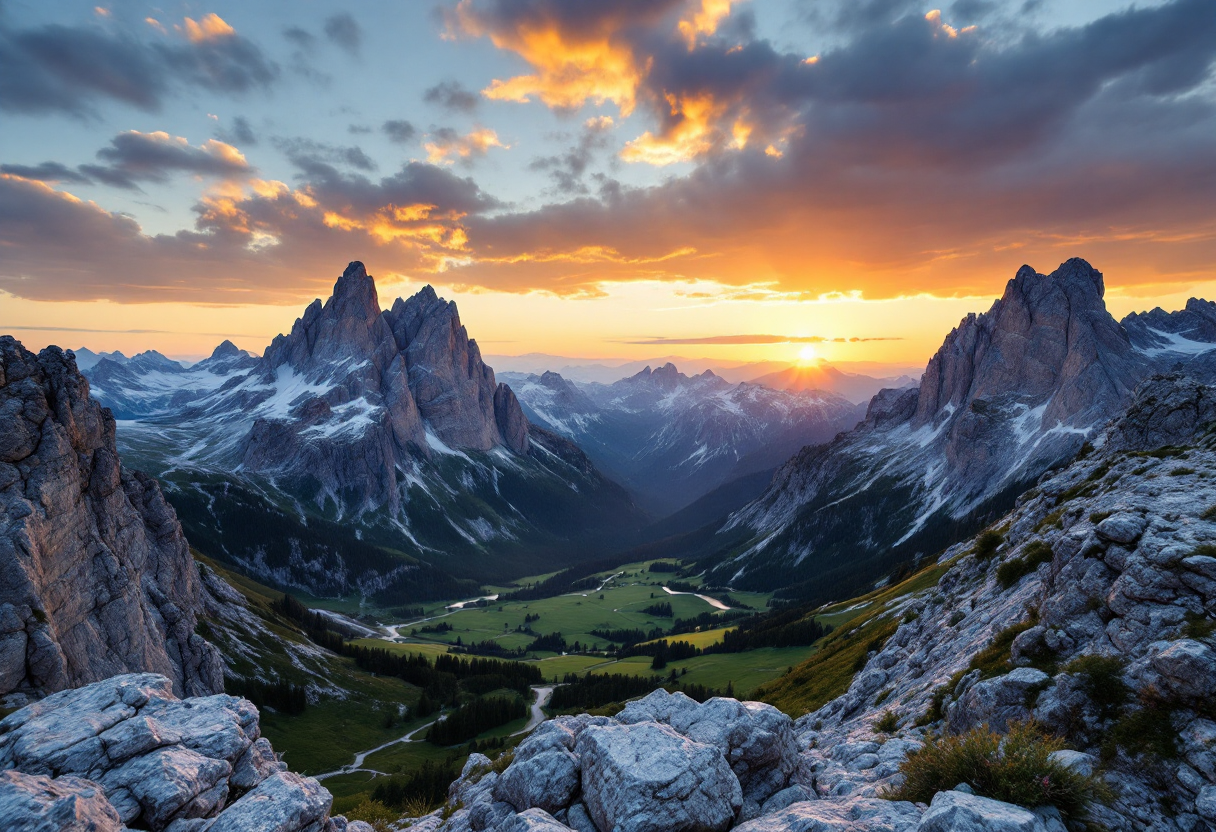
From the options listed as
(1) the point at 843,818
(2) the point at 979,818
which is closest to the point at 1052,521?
(1) the point at 843,818

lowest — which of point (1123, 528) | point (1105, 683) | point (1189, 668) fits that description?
point (1105, 683)

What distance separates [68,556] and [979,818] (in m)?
89.9

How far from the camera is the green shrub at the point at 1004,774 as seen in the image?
15000mm

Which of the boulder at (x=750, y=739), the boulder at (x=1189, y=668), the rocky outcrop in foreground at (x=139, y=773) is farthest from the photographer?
the boulder at (x=750, y=739)

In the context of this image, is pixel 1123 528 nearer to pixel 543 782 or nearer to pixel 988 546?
pixel 543 782

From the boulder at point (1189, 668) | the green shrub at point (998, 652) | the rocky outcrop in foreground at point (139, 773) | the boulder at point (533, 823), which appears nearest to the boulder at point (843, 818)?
the boulder at point (533, 823)

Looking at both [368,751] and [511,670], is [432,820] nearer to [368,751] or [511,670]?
[368,751]

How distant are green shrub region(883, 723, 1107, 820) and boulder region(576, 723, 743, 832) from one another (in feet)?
18.0

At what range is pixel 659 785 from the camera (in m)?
19.0

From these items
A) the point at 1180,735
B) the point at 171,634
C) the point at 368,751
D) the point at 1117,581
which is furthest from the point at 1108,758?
the point at 368,751

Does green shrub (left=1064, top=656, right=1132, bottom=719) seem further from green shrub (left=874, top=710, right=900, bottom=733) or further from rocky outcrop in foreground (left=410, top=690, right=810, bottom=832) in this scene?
green shrub (left=874, top=710, right=900, bottom=733)

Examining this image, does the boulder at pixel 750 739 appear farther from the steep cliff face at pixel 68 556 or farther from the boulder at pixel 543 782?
the steep cliff face at pixel 68 556

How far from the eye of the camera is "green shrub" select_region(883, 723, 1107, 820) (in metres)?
15.0

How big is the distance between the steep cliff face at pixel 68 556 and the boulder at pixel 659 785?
61839mm
